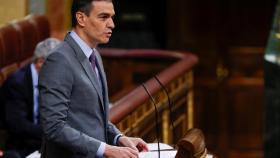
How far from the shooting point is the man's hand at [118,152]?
269 cm

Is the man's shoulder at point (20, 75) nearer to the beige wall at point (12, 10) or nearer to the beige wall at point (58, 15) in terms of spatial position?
the beige wall at point (12, 10)

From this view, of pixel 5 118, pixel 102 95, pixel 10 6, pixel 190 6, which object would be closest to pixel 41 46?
A: pixel 5 118

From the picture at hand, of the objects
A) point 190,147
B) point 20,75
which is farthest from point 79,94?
point 20,75

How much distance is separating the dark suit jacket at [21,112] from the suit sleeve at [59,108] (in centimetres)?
250

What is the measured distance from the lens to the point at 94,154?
2.72 meters

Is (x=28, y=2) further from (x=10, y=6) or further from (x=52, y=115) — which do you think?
(x=52, y=115)

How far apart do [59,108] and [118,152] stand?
9.5 inches

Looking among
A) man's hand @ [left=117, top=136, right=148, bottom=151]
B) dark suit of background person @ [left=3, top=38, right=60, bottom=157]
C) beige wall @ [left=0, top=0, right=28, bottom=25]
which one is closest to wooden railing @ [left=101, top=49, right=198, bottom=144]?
dark suit of background person @ [left=3, top=38, right=60, bottom=157]

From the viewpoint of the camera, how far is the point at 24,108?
520 centimetres

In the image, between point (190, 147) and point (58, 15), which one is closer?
point (190, 147)

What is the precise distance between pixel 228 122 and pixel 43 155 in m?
6.63

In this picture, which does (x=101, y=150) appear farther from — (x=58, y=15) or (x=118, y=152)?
(x=58, y=15)

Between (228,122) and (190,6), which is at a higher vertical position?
(190,6)

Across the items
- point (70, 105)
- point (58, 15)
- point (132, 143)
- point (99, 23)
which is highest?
point (99, 23)
